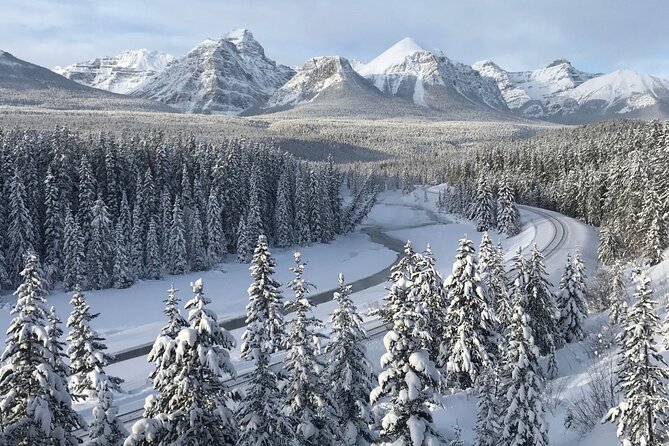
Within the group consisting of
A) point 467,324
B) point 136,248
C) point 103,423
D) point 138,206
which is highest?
point 103,423

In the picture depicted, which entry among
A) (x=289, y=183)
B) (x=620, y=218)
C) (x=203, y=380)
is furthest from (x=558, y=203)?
(x=203, y=380)

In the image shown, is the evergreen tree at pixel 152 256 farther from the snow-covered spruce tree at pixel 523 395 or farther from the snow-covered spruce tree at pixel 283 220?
the snow-covered spruce tree at pixel 523 395

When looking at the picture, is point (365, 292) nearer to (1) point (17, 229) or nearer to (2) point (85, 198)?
(2) point (85, 198)

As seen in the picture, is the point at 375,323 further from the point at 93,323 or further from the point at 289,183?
the point at 289,183

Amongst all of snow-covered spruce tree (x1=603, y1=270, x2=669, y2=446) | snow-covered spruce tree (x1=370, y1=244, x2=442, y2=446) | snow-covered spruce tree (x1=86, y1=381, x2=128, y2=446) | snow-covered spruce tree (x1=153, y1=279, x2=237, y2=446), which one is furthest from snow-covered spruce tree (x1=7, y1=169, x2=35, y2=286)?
snow-covered spruce tree (x1=603, y1=270, x2=669, y2=446)

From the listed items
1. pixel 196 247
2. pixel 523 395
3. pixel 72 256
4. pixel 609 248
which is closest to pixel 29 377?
pixel 523 395

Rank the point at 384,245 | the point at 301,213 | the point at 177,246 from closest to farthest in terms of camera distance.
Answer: the point at 177,246
the point at 301,213
the point at 384,245
